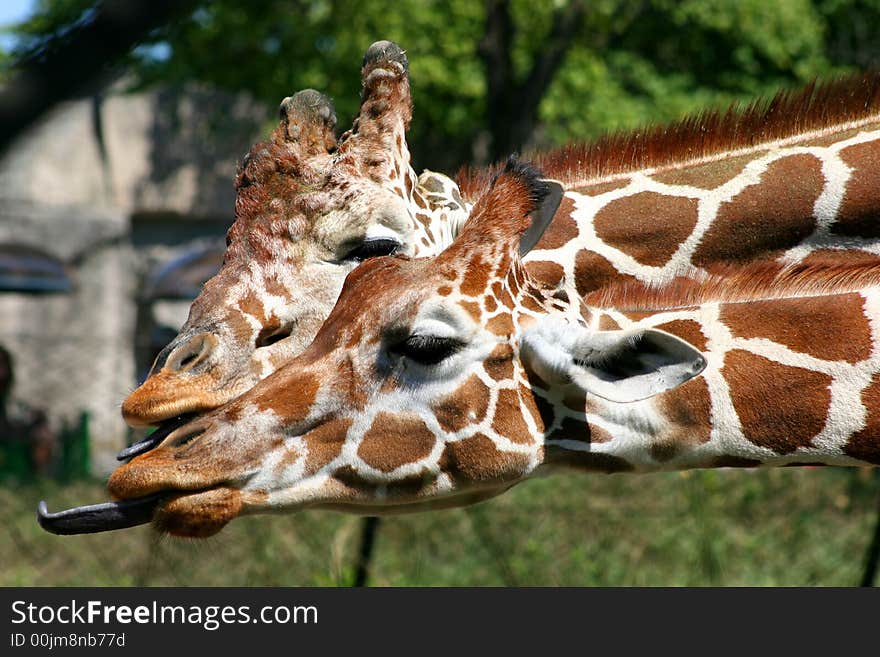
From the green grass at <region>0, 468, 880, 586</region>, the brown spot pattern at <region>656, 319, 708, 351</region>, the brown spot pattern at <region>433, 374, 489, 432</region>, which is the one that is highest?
the brown spot pattern at <region>656, 319, 708, 351</region>

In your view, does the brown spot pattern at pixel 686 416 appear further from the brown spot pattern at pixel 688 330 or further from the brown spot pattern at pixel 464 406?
the brown spot pattern at pixel 464 406

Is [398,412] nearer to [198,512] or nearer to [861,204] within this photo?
[198,512]

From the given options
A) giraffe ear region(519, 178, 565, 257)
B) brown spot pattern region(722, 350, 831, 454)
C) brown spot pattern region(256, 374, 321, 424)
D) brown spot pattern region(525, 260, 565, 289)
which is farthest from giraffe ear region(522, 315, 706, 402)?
brown spot pattern region(525, 260, 565, 289)

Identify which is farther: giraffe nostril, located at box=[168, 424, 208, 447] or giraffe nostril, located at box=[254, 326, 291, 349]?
giraffe nostril, located at box=[254, 326, 291, 349]

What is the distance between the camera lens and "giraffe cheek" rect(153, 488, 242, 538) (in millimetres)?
2684

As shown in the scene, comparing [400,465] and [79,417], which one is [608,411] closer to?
[400,465]

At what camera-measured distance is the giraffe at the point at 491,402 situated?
8.95ft

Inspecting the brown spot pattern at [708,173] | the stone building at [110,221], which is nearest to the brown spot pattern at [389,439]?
the brown spot pattern at [708,173]

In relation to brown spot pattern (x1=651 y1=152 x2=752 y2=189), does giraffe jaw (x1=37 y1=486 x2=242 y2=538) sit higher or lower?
lower

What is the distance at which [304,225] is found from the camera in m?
3.86

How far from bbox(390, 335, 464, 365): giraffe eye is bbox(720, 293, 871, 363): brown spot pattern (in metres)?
0.74

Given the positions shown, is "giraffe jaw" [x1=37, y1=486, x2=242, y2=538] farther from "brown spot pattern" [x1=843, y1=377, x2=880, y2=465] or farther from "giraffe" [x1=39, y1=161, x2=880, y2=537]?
"brown spot pattern" [x1=843, y1=377, x2=880, y2=465]

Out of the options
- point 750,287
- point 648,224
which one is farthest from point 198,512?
point 648,224

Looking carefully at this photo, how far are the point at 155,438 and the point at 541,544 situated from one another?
12.7ft
